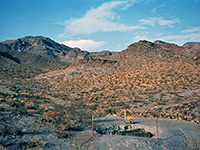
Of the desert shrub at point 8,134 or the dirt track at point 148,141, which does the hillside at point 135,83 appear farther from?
the desert shrub at point 8,134

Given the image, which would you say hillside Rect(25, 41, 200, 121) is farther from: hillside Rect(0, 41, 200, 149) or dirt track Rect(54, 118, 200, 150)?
dirt track Rect(54, 118, 200, 150)

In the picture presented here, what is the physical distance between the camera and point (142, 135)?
40.4 feet

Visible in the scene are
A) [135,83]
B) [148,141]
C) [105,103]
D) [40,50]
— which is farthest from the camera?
[40,50]

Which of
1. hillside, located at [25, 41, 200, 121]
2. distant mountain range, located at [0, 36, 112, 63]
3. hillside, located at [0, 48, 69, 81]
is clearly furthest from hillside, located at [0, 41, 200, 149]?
distant mountain range, located at [0, 36, 112, 63]

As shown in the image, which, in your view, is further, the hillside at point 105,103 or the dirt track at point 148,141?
the hillside at point 105,103

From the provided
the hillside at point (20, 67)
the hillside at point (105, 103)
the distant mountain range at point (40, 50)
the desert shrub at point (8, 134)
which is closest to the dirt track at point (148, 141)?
the hillside at point (105, 103)

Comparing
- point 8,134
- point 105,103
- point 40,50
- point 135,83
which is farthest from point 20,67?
point 40,50

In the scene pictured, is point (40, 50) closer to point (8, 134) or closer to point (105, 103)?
point (105, 103)

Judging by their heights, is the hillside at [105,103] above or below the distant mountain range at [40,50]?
below

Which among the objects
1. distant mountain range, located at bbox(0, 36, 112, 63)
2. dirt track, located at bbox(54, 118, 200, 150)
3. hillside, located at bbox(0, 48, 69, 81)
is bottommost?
dirt track, located at bbox(54, 118, 200, 150)

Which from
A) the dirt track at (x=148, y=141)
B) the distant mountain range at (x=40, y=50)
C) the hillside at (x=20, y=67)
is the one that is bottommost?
the dirt track at (x=148, y=141)

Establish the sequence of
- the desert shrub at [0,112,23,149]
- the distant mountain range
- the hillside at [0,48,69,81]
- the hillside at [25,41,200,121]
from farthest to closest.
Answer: the distant mountain range → the hillside at [0,48,69,81] → the hillside at [25,41,200,121] → the desert shrub at [0,112,23,149]

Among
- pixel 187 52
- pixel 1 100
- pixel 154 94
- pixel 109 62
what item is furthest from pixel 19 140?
pixel 187 52

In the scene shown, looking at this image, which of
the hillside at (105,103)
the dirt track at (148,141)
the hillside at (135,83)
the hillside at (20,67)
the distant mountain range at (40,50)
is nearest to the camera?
the dirt track at (148,141)
